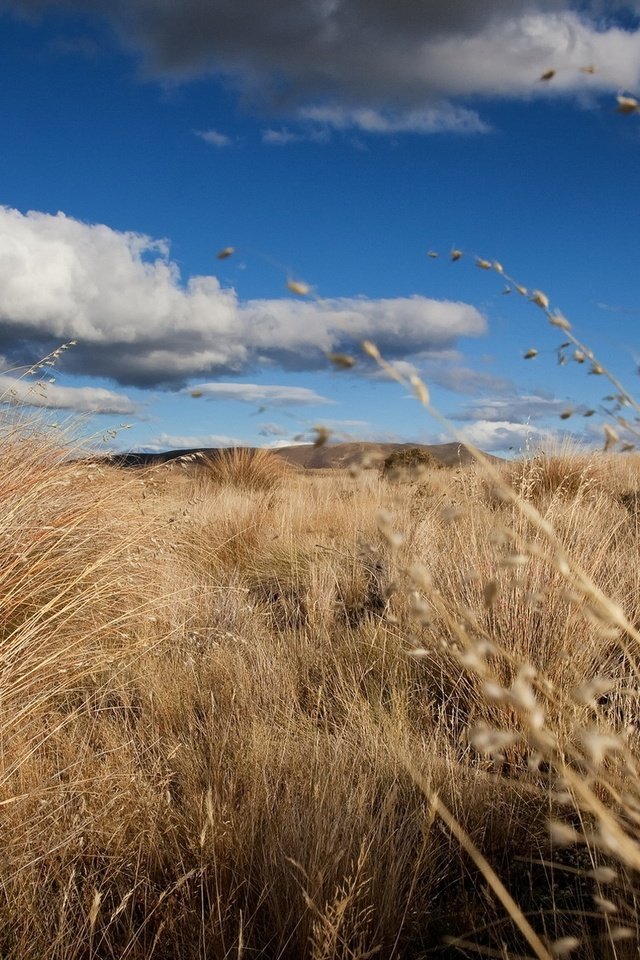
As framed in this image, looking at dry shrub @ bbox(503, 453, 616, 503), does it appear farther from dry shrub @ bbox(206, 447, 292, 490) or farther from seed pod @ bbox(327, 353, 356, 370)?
seed pod @ bbox(327, 353, 356, 370)

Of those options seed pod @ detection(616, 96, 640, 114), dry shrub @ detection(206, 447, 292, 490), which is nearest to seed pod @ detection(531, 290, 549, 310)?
seed pod @ detection(616, 96, 640, 114)

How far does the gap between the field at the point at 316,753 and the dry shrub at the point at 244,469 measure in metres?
7.02

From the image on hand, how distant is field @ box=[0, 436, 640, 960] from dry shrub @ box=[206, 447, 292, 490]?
702cm

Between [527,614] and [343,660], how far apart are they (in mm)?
863

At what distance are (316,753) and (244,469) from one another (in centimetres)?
988

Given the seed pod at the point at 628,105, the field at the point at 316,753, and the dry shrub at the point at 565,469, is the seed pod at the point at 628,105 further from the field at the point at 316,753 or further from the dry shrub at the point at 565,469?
the dry shrub at the point at 565,469

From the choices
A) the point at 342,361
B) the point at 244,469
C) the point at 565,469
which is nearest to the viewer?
the point at 342,361

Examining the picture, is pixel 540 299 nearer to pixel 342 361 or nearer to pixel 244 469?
pixel 342 361

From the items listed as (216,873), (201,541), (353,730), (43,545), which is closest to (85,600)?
(43,545)

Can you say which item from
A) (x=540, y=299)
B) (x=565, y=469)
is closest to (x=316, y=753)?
(x=540, y=299)

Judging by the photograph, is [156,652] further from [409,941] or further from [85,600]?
[409,941]

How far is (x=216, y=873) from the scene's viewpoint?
6.10ft

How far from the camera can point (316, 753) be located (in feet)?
→ 7.49

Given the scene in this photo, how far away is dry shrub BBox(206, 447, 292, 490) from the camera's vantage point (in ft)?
39.0
